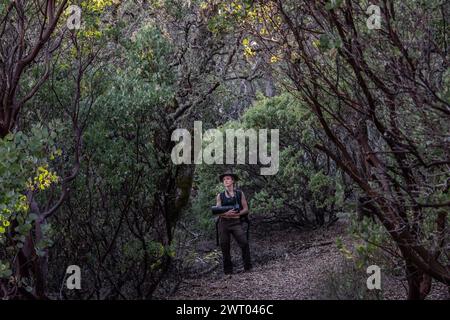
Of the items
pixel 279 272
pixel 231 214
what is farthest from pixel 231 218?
pixel 279 272

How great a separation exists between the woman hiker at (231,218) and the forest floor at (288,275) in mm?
286

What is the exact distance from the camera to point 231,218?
10.4 meters

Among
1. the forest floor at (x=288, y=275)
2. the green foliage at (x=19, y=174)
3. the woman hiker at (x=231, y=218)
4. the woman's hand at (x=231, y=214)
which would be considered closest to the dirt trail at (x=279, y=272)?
the forest floor at (x=288, y=275)

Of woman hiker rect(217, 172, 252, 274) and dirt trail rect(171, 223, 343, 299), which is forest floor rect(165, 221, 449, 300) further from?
woman hiker rect(217, 172, 252, 274)

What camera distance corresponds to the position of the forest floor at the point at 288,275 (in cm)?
765

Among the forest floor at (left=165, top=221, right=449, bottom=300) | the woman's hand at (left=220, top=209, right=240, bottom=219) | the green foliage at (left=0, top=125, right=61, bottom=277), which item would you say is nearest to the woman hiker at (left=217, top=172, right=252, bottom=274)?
the woman's hand at (left=220, top=209, right=240, bottom=219)

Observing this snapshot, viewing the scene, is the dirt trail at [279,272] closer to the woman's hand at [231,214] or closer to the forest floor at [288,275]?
the forest floor at [288,275]

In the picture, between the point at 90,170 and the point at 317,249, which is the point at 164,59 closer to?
the point at 90,170

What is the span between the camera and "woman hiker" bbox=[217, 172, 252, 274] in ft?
33.5

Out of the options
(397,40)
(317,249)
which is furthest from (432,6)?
(317,249)

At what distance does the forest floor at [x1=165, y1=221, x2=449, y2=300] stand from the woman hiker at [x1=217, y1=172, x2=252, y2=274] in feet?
0.94

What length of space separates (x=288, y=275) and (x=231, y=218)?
120 centimetres

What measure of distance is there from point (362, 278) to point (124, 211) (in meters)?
2.87

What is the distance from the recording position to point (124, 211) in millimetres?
8156
